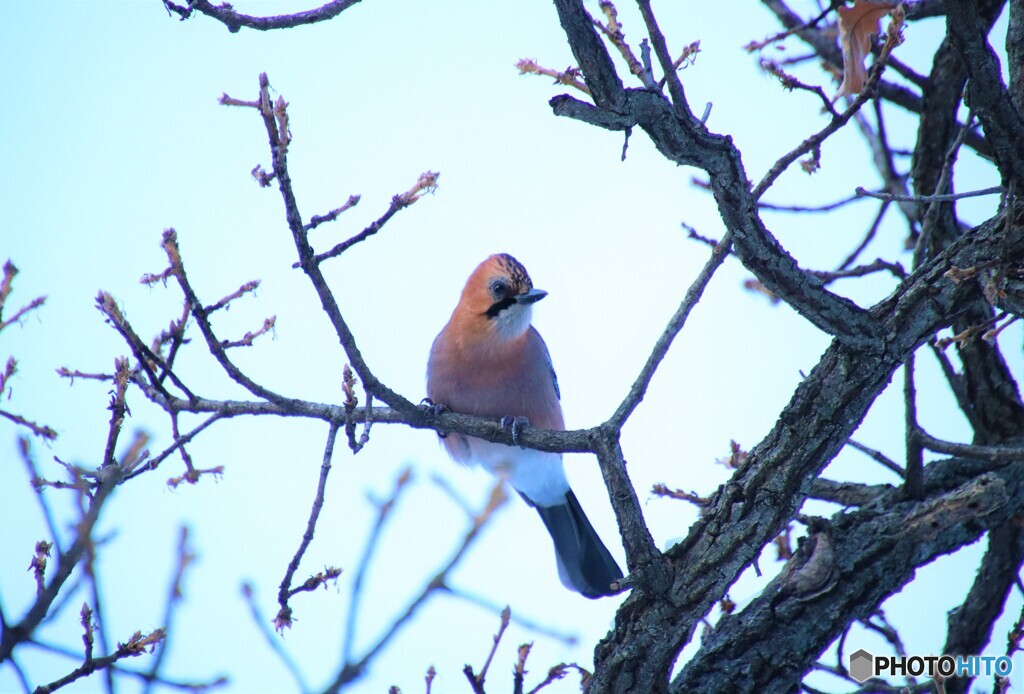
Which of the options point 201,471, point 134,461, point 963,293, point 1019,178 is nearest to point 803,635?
point 963,293

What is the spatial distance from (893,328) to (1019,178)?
66 centimetres

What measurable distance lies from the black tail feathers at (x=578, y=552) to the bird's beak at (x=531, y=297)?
1.46 metres

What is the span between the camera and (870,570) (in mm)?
3930

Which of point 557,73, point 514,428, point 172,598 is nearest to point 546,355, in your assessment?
point 514,428

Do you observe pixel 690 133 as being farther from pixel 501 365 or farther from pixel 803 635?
pixel 501 365

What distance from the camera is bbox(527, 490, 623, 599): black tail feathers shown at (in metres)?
5.89

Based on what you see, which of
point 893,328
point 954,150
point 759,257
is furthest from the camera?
point 954,150

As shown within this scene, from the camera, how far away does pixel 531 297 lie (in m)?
5.60

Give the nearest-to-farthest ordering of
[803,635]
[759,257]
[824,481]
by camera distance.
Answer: [759,257] → [803,635] → [824,481]

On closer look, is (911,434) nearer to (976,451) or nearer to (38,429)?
(976,451)

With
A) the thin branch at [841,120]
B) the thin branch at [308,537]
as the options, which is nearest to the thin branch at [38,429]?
the thin branch at [308,537]

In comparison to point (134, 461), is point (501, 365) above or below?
above

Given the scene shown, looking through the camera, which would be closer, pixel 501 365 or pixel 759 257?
pixel 759 257

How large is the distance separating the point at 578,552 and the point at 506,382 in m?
1.20
